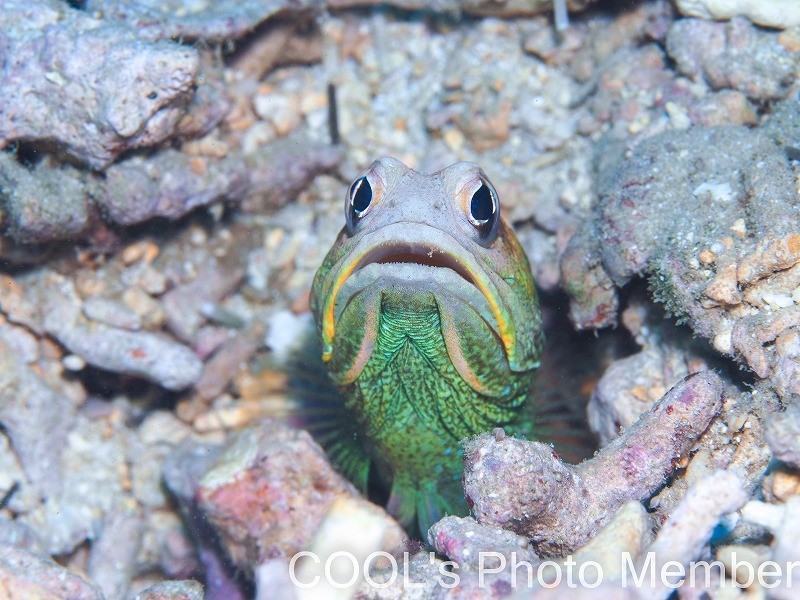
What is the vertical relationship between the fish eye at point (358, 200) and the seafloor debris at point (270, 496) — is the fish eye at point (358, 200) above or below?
above

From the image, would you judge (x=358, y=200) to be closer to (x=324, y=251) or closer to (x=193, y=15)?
(x=324, y=251)

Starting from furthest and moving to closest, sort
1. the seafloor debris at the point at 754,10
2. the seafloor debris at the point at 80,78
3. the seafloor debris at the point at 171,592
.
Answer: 1. the seafloor debris at the point at 754,10
2. the seafloor debris at the point at 80,78
3. the seafloor debris at the point at 171,592

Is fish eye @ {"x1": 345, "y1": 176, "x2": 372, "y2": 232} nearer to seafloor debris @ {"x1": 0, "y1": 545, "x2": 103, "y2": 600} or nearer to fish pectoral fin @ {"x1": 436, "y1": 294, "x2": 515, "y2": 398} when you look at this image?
fish pectoral fin @ {"x1": 436, "y1": 294, "x2": 515, "y2": 398}

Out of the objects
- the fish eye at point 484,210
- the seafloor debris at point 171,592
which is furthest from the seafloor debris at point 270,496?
the fish eye at point 484,210

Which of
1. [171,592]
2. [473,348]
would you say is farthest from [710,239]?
[171,592]

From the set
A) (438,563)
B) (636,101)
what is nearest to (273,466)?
(438,563)

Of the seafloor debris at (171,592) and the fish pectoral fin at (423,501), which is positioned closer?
the seafloor debris at (171,592)

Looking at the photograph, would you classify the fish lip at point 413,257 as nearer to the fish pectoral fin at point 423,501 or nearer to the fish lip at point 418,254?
the fish lip at point 418,254
